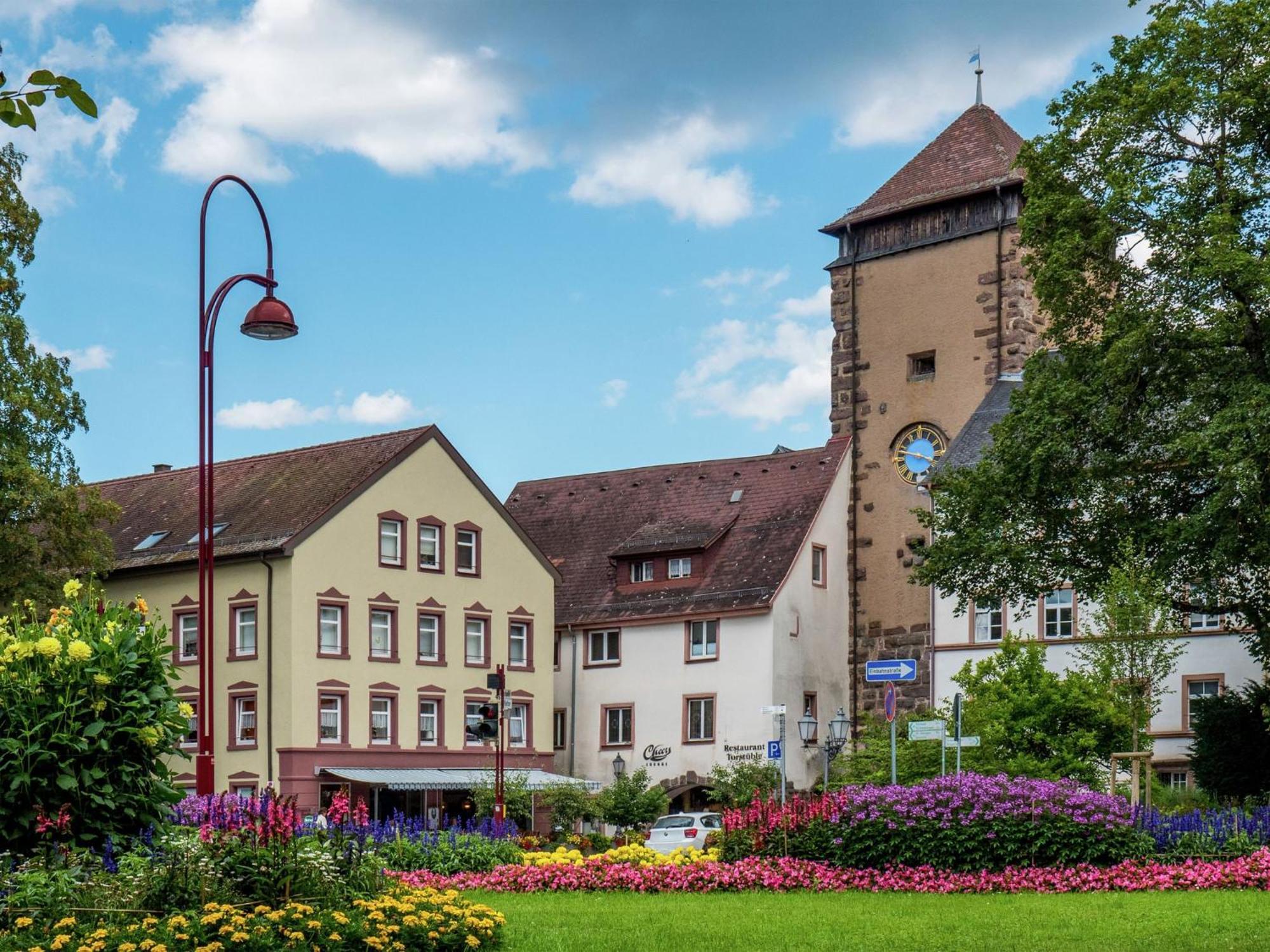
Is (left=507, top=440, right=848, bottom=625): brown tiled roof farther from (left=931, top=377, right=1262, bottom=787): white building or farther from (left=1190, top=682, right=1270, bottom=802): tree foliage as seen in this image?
(left=1190, top=682, right=1270, bottom=802): tree foliage

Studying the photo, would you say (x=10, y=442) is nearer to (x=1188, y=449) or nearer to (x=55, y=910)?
(x=1188, y=449)

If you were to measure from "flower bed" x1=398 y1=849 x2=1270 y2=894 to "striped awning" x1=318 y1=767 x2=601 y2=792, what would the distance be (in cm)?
2492

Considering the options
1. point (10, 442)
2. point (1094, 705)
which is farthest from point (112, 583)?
point (1094, 705)

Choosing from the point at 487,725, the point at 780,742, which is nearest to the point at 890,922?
the point at 487,725

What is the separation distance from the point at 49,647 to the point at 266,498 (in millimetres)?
39772

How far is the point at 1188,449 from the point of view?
1373 inches

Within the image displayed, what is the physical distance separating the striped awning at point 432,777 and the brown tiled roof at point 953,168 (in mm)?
19798

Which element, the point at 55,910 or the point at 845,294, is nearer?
the point at 55,910

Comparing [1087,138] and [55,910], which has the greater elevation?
[1087,138]

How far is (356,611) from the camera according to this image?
5297 centimetres

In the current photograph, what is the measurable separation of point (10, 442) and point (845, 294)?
2721 cm

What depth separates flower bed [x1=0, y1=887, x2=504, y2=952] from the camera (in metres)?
13.8

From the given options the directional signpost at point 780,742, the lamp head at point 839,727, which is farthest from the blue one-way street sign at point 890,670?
the lamp head at point 839,727

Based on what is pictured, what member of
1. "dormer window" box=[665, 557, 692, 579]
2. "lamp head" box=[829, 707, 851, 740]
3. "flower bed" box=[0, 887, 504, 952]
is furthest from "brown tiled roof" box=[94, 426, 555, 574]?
"flower bed" box=[0, 887, 504, 952]
